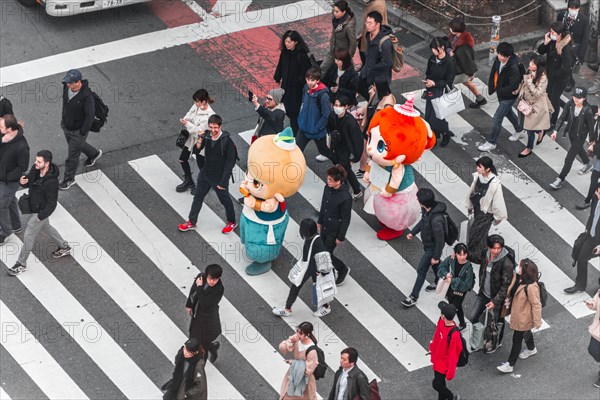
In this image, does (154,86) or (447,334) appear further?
(154,86)

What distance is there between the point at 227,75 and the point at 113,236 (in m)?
4.44

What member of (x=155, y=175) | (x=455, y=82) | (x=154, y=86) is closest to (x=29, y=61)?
(x=154, y=86)

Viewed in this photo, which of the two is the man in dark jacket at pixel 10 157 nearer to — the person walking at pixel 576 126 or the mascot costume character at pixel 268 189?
the mascot costume character at pixel 268 189

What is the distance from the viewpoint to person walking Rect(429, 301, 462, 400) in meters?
15.8

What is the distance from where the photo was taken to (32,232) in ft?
59.2

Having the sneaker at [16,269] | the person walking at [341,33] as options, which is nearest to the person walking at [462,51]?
the person walking at [341,33]

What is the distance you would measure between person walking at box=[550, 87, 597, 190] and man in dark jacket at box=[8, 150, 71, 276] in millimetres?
7403

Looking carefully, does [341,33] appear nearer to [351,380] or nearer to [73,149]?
[73,149]

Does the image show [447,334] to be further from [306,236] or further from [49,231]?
[49,231]

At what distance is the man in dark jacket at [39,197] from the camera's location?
17.6m

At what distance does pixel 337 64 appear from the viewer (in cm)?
2022

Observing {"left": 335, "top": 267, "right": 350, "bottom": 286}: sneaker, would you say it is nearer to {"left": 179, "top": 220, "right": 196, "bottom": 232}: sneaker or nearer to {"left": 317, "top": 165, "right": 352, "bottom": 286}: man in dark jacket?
{"left": 317, "top": 165, "right": 352, "bottom": 286}: man in dark jacket

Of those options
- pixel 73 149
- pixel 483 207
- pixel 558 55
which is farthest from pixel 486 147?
pixel 73 149

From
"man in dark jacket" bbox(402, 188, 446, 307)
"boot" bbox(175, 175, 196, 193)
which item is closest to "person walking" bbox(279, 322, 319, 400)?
"man in dark jacket" bbox(402, 188, 446, 307)
